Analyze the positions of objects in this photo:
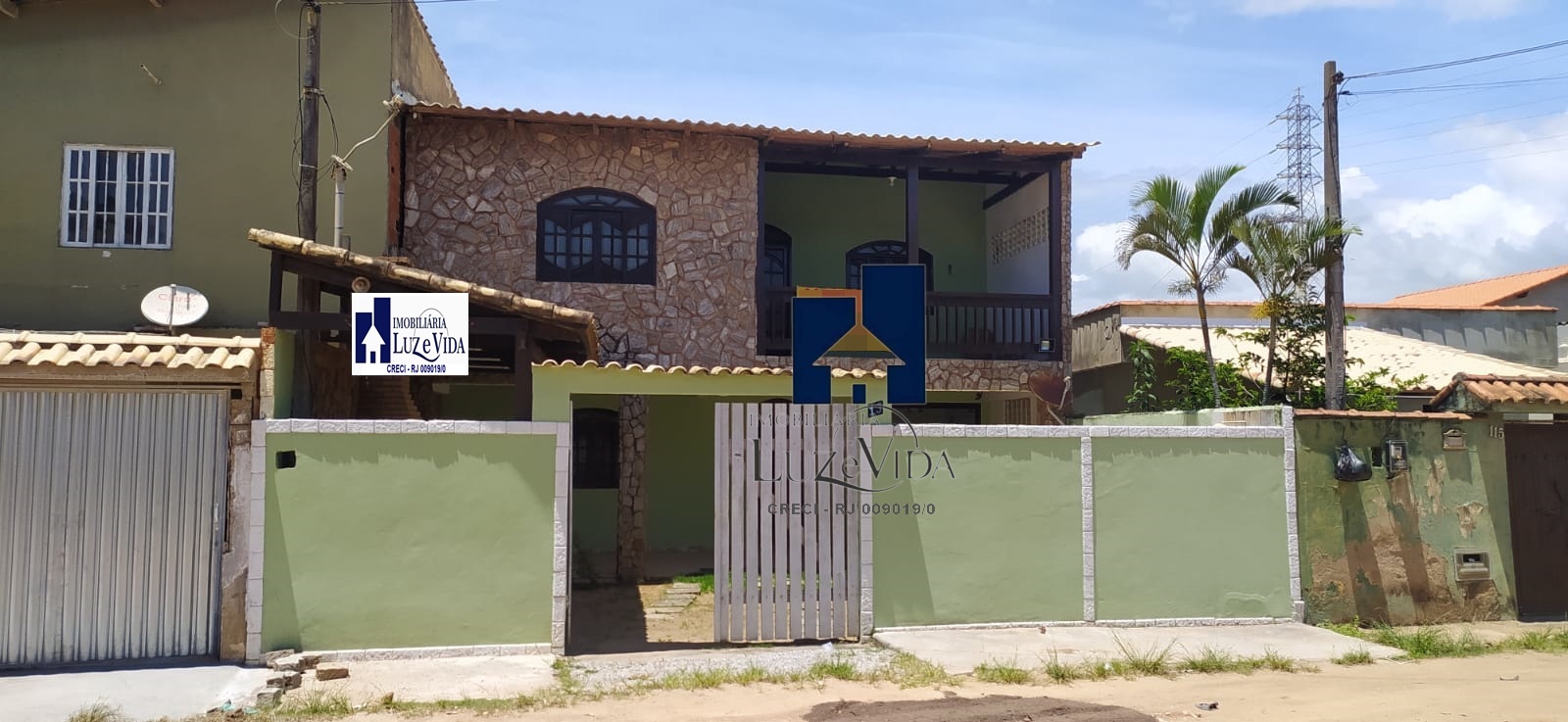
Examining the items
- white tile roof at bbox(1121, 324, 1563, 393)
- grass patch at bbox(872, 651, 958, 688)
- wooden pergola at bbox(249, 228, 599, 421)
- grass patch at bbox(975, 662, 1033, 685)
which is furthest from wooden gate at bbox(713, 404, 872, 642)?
white tile roof at bbox(1121, 324, 1563, 393)

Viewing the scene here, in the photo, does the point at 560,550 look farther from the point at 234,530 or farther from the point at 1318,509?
the point at 1318,509

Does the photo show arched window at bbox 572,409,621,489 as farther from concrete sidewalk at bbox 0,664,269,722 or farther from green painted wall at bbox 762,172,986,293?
concrete sidewalk at bbox 0,664,269,722

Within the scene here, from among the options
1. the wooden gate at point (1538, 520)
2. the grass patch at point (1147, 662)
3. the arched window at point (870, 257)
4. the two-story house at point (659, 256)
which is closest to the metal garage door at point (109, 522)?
the two-story house at point (659, 256)

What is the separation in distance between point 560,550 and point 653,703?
5.54 ft

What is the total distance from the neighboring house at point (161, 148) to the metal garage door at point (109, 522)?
5.13m

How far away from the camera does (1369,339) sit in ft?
53.6

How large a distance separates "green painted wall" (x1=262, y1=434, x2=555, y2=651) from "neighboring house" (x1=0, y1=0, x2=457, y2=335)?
5.47 meters

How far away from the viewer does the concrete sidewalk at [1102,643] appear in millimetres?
8273

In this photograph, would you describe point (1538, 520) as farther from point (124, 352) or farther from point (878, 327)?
point (124, 352)

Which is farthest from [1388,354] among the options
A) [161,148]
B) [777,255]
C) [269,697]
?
[161,148]

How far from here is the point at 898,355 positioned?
11055 millimetres

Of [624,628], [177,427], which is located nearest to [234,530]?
[177,427]

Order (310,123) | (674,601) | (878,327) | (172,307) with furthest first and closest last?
(310,123) → (674,601) → (878,327) → (172,307)

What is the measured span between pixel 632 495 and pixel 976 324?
534cm
